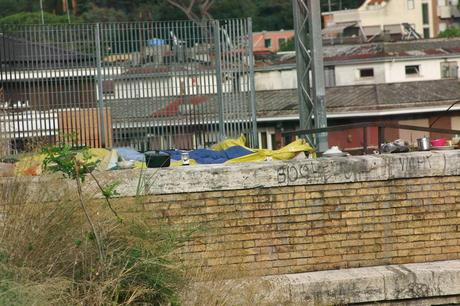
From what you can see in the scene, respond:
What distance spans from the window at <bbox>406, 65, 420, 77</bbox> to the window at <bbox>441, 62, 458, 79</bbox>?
1192 millimetres

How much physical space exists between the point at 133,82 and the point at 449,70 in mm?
35647

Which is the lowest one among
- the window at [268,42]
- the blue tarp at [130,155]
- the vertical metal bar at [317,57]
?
the blue tarp at [130,155]

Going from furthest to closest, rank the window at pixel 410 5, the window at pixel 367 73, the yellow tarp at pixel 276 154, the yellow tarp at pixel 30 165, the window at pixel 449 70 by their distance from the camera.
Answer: the window at pixel 410 5 < the window at pixel 367 73 < the window at pixel 449 70 < the yellow tarp at pixel 276 154 < the yellow tarp at pixel 30 165

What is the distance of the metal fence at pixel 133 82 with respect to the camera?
1644cm

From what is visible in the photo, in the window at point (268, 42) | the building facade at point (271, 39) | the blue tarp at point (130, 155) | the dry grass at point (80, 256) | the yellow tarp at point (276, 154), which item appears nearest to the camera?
the dry grass at point (80, 256)

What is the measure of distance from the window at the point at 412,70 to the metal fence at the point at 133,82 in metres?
34.4

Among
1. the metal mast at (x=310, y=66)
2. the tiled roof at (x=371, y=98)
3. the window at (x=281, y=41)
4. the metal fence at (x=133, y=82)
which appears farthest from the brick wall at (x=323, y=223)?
the window at (x=281, y=41)

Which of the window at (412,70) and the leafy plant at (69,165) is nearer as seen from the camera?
the leafy plant at (69,165)

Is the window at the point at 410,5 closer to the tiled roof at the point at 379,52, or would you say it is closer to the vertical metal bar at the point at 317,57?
the tiled roof at the point at 379,52

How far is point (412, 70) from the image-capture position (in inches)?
2013

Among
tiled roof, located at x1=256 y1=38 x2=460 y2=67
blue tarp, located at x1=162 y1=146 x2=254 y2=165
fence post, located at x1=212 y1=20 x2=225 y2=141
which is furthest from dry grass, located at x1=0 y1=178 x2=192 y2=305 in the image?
tiled roof, located at x1=256 y1=38 x2=460 y2=67

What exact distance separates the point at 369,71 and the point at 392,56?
123 cm

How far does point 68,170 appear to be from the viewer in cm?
936

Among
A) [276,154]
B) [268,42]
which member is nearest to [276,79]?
[276,154]
